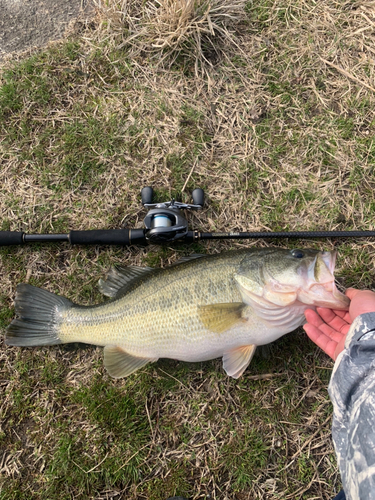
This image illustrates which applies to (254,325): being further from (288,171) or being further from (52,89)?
(52,89)

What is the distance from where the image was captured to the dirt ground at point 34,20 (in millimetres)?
3428

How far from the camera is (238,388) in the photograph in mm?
2986

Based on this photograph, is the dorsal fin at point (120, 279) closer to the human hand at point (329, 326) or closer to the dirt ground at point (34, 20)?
the human hand at point (329, 326)

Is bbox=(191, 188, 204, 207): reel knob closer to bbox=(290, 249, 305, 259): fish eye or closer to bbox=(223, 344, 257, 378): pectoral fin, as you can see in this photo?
bbox=(290, 249, 305, 259): fish eye

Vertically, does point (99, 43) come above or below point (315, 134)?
above

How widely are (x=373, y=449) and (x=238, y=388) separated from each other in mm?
1396

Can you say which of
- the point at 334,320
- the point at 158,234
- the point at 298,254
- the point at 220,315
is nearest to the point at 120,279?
the point at 158,234

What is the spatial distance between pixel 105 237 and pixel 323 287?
5.72 ft

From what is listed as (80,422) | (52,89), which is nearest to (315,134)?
(52,89)

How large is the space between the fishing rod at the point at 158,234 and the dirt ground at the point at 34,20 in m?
1.85

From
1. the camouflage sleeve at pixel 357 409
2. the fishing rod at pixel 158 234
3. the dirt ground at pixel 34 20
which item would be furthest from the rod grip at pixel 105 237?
the dirt ground at pixel 34 20

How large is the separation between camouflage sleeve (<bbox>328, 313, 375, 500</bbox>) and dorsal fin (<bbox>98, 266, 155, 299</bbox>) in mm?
1520

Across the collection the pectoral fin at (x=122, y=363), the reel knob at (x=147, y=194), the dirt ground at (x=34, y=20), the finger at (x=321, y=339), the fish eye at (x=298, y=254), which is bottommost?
the pectoral fin at (x=122, y=363)

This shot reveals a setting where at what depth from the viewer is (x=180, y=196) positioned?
10.4 ft
